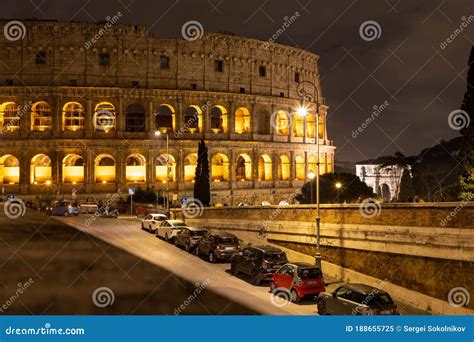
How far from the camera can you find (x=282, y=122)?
66562 mm

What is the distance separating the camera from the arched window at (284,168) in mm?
64762

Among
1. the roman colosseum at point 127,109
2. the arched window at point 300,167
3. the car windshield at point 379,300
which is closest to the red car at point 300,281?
the car windshield at point 379,300

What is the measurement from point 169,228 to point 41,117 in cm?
3102

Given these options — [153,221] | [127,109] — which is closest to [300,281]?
[153,221]

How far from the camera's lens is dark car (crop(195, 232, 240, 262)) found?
23969 millimetres

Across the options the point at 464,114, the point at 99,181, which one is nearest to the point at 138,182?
the point at 99,181

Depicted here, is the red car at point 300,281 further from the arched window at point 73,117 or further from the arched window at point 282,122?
the arched window at point 282,122

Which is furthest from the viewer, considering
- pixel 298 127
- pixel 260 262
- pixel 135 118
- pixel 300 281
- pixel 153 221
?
pixel 298 127

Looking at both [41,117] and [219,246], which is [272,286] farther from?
[41,117]

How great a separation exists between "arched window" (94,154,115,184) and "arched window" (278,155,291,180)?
70.5 ft

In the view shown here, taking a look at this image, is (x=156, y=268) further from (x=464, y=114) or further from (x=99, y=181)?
(x=99, y=181)

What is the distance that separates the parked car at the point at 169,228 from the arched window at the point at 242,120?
107 feet

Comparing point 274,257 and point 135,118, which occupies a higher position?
point 135,118

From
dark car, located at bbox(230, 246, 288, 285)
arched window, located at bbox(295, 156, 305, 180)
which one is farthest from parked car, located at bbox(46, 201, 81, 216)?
arched window, located at bbox(295, 156, 305, 180)
